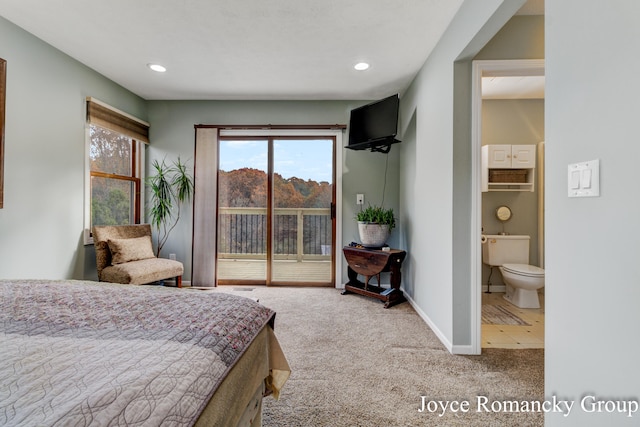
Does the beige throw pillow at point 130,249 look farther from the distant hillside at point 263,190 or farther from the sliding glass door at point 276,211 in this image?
the distant hillside at point 263,190

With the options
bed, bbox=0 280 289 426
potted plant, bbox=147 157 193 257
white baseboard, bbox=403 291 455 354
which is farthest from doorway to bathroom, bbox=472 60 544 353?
potted plant, bbox=147 157 193 257

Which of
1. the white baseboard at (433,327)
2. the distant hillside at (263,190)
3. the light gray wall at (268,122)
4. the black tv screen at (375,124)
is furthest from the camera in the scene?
the distant hillside at (263,190)

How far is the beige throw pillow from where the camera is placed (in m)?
2.96

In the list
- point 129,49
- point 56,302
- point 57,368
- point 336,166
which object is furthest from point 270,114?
point 57,368

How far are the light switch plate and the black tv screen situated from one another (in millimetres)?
2102

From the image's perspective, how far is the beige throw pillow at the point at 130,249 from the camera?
116 inches

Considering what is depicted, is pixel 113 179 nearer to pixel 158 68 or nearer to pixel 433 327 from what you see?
pixel 158 68

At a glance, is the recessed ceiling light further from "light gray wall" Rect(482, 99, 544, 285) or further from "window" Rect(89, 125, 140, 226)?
"light gray wall" Rect(482, 99, 544, 285)

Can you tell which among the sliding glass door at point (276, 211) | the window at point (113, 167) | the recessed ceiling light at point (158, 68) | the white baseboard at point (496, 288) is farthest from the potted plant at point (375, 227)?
the window at point (113, 167)

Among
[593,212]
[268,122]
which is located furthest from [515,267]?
[268,122]

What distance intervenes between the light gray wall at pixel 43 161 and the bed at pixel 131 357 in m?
1.40

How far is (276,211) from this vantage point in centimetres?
394

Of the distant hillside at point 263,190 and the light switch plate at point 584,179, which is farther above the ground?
the distant hillside at point 263,190

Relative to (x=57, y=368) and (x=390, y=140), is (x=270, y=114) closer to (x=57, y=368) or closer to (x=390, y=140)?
(x=390, y=140)
